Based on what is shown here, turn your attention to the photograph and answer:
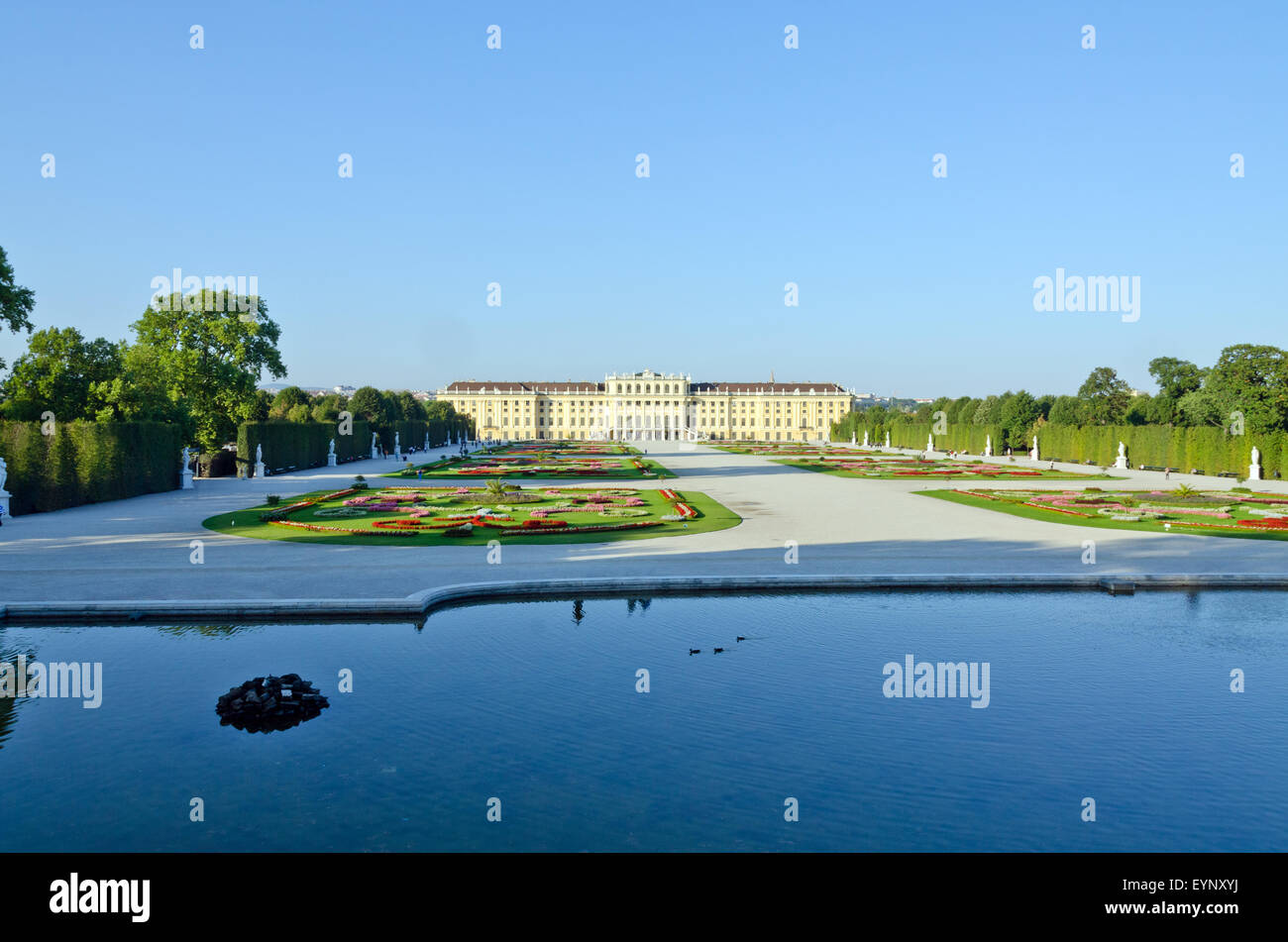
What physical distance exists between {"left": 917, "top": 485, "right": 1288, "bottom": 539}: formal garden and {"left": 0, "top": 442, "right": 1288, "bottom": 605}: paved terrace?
1.22m

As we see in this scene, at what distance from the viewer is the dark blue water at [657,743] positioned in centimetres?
509

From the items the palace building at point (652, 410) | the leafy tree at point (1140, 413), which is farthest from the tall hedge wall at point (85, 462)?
the palace building at point (652, 410)

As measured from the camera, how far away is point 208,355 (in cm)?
3603

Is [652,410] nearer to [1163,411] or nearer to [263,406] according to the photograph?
[1163,411]

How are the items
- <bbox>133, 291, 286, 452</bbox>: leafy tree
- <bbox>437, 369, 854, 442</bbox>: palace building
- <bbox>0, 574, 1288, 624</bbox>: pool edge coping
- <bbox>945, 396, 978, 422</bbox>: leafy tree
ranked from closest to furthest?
<bbox>0, 574, 1288, 624</bbox>: pool edge coping < <bbox>133, 291, 286, 452</bbox>: leafy tree < <bbox>945, 396, 978, 422</bbox>: leafy tree < <bbox>437, 369, 854, 442</bbox>: palace building

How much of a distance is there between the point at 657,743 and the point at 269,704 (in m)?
2.92

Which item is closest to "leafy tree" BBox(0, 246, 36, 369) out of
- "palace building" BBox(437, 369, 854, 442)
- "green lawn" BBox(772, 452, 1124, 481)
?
"green lawn" BBox(772, 452, 1124, 481)

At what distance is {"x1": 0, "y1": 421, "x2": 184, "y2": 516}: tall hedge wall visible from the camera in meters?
20.9

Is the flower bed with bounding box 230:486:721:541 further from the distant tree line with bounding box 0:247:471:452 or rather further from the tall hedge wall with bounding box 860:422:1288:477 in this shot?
the tall hedge wall with bounding box 860:422:1288:477

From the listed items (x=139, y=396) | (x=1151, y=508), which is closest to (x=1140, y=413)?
(x=1151, y=508)

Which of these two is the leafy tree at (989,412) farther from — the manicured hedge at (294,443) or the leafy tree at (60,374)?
the leafy tree at (60,374)

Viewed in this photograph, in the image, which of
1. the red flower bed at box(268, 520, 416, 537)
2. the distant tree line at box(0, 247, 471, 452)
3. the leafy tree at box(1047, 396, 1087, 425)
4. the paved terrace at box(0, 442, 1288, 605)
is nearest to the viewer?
the paved terrace at box(0, 442, 1288, 605)
